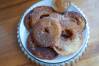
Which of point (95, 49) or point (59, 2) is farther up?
point (59, 2)

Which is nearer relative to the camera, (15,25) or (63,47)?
(63,47)

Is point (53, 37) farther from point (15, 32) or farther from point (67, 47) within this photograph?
point (15, 32)

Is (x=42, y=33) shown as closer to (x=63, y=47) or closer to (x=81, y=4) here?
(x=63, y=47)

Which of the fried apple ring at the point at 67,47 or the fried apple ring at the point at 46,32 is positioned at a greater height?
the fried apple ring at the point at 46,32

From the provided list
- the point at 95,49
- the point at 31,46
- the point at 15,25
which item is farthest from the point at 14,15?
the point at 95,49

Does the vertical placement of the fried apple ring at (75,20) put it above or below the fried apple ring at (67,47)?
above
